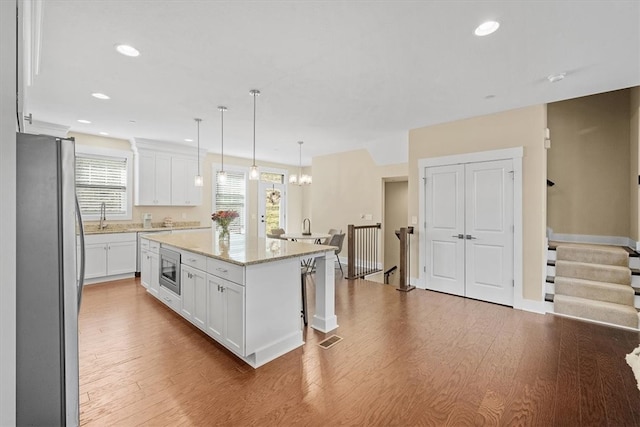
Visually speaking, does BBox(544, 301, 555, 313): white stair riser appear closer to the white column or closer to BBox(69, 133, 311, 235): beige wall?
the white column

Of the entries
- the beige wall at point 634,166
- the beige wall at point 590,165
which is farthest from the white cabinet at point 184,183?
the beige wall at point 634,166

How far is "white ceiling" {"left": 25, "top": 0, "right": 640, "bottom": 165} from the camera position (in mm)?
2021

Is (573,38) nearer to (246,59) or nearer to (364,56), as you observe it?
(364,56)

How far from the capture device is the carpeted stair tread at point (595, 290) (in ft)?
11.4

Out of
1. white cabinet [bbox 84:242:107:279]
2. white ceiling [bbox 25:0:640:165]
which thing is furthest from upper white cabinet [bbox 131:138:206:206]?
white ceiling [bbox 25:0:640:165]

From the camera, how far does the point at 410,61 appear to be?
2.70m

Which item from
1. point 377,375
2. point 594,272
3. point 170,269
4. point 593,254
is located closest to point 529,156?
point 593,254

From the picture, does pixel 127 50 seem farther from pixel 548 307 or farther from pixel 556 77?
pixel 548 307

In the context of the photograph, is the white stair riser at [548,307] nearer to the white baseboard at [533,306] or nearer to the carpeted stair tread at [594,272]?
the white baseboard at [533,306]

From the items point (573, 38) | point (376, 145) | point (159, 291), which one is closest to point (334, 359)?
point (159, 291)

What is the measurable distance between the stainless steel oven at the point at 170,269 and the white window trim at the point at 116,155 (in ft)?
8.71

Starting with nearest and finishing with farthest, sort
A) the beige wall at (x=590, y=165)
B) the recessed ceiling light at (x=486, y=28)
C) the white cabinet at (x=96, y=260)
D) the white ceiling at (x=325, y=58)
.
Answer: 1. the white ceiling at (x=325, y=58)
2. the recessed ceiling light at (x=486, y=28)
3. the beige wall at (x=590, y=165)
4. the white cabinet at (x=96, y=260)

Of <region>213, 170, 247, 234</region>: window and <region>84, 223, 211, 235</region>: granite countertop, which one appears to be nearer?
<region>84, 223, 211, 235</region>: granite countertop

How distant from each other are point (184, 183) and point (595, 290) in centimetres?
718
